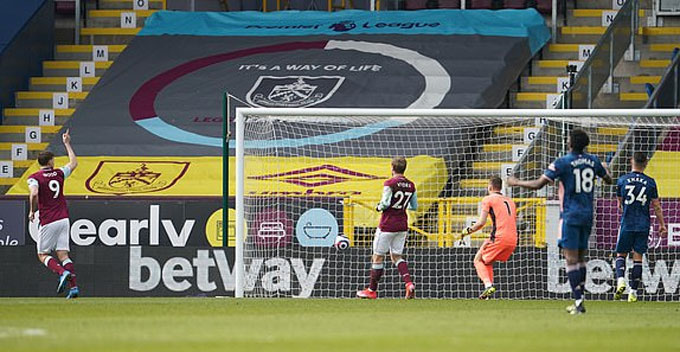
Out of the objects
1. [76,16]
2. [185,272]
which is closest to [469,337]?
[185,272]

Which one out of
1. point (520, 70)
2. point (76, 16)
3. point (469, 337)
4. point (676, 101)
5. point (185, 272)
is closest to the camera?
point (469, 337)

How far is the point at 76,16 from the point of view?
28312 millimetres

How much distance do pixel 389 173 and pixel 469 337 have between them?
39.7ft

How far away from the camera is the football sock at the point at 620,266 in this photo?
17984mm

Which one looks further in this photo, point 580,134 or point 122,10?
point 122,10

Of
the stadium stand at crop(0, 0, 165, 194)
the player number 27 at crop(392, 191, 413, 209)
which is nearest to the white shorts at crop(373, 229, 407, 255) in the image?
the player number 27 at crop(392, 191, 413, 209)

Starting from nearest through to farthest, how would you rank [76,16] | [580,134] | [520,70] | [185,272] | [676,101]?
[580,134]
[185,272]
[676,101]
[520,70]
[76,16]

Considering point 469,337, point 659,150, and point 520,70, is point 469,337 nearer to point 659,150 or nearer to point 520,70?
point 659,150

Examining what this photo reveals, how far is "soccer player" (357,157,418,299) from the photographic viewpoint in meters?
18.3

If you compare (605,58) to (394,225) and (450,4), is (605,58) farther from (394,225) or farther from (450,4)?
(394,225)

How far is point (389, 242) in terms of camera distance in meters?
18.6

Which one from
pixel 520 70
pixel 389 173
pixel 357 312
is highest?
pixel 520 70

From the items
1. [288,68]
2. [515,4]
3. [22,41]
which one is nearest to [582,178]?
[288,68]

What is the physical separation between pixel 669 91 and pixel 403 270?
21.0ft
